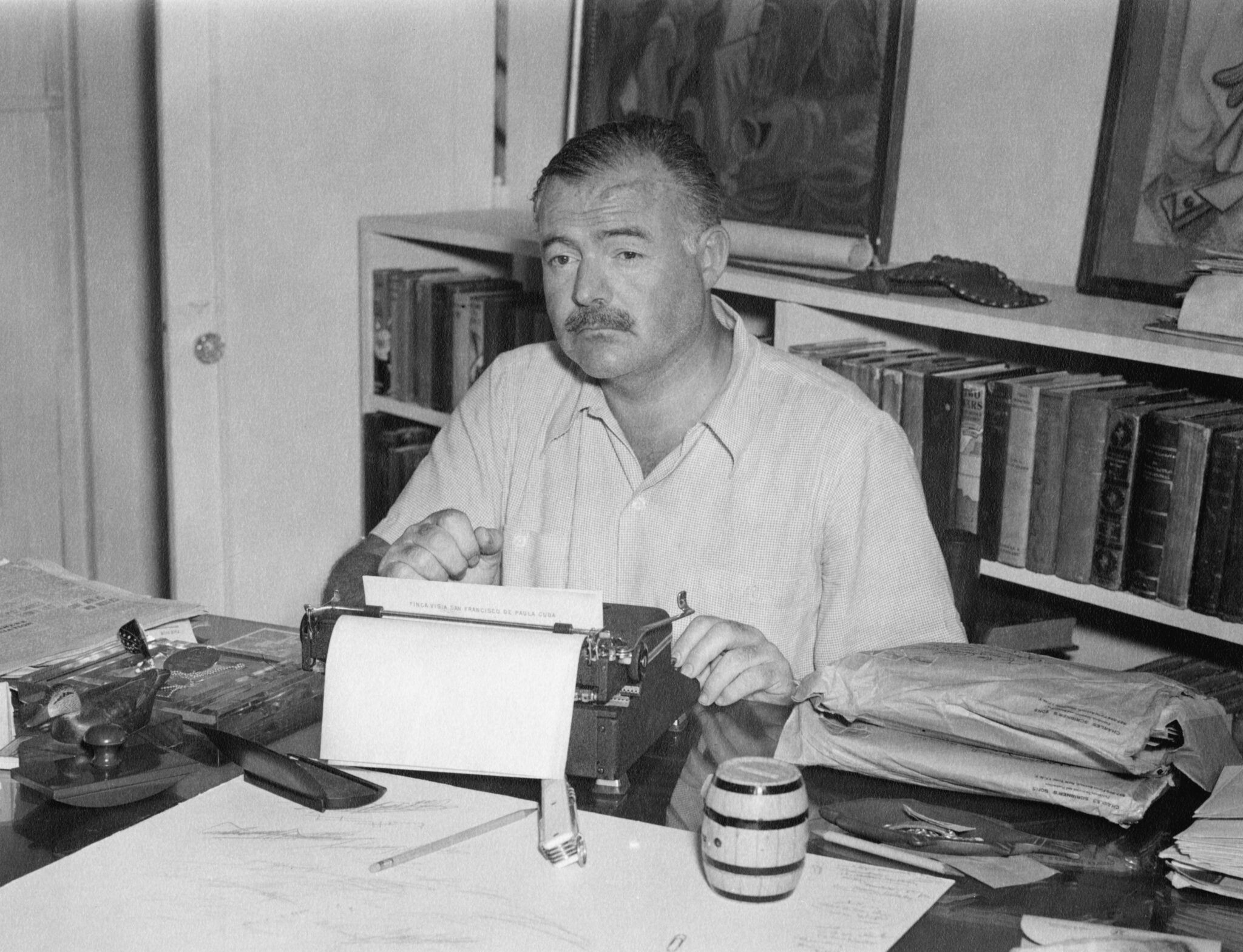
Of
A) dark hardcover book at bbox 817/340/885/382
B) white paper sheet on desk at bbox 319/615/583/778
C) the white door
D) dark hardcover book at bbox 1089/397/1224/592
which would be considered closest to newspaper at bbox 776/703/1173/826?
white paper sheet on desk at bbox 319/615/583/778

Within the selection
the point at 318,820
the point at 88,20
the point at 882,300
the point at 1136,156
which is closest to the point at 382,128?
the point at 88,20

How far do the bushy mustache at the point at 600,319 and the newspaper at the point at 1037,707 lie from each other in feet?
2.37

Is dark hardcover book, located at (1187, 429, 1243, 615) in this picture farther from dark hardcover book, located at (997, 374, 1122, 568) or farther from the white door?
the white door

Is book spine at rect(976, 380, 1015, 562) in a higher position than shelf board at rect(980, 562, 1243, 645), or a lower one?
higher

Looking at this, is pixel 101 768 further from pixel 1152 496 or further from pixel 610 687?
pixel 1152 496

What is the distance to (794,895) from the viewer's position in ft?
3.59

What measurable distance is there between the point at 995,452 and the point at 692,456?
56 cm

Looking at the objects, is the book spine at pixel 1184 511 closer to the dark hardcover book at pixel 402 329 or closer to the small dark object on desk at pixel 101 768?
the small dark object on desk at pixel 101 768

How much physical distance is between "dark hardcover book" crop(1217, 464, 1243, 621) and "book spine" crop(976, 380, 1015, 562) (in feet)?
1.21

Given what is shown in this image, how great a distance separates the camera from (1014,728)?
1312 millimetres

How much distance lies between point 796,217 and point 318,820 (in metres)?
1.84

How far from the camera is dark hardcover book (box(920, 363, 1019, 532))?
2.29 meters

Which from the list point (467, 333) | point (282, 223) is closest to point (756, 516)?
point (467, 333)

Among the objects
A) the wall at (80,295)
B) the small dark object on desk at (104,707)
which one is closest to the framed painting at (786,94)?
the wall at (80,295)
